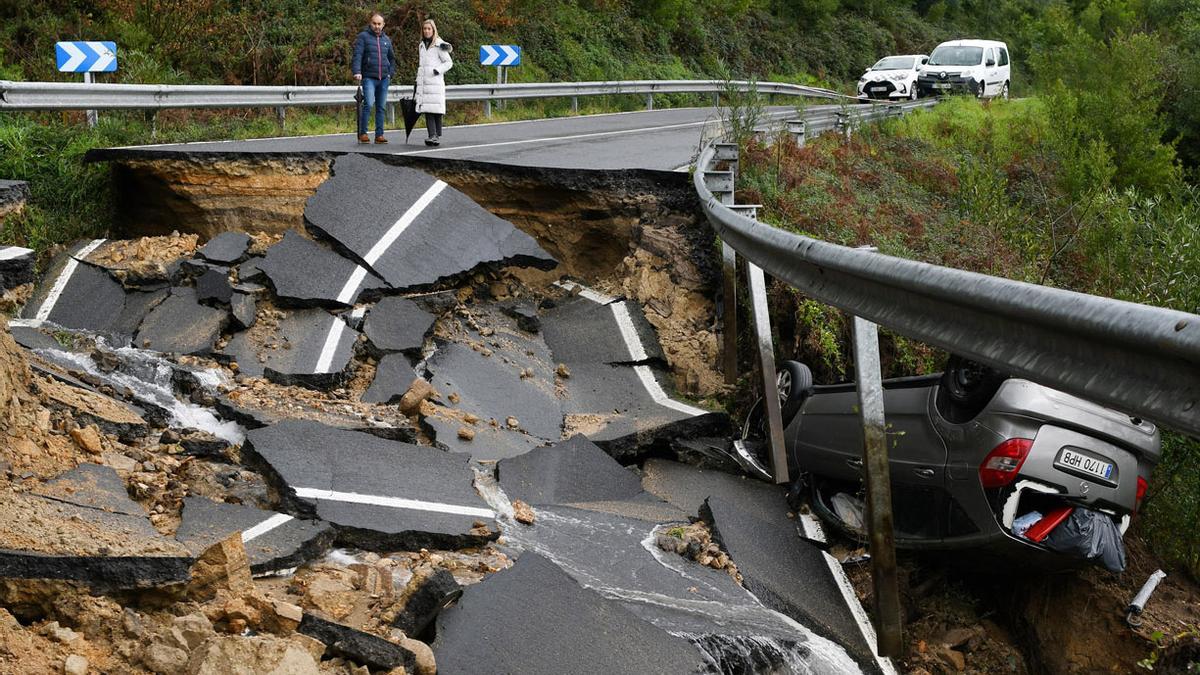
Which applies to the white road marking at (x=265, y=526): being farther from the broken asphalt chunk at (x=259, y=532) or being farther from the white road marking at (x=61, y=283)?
the white road marking at (x=61, y=283)

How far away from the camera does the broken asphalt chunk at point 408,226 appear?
8.34 m

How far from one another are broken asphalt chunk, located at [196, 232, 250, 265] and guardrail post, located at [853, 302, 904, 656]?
524 cm

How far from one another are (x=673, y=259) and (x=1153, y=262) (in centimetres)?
446

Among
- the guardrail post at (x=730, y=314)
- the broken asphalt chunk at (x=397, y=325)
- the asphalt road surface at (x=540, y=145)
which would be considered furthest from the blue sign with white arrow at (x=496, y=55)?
the broken asphalt chunk at (x=397, y=325)

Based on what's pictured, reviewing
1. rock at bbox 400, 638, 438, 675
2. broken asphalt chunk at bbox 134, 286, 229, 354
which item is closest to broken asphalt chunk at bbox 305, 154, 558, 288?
broken asphalt chunk at bbox 134, 286, 229, 354

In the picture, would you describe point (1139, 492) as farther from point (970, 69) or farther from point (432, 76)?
point (970, 69)

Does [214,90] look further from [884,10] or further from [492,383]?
[884,10]

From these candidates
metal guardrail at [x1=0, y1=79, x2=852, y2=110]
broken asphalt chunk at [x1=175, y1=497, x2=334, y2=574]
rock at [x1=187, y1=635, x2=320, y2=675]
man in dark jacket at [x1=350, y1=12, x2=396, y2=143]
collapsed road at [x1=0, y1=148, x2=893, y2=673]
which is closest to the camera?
rock at [x1=187, y1=635, x2=320, y2=675]

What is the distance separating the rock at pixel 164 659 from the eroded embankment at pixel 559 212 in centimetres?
618

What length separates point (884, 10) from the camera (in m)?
49.9

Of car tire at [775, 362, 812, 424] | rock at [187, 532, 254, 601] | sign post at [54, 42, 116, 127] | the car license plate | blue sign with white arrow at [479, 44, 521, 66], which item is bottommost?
car tire at [775, 362, 812, 424]

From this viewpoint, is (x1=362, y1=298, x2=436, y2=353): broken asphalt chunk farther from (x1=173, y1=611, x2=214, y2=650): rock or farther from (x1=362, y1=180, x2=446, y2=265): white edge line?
(x1=173, y1=611, x2=214, y2=650): rock

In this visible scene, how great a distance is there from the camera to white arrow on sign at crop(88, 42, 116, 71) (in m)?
12.8

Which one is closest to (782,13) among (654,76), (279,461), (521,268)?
(654,76)
